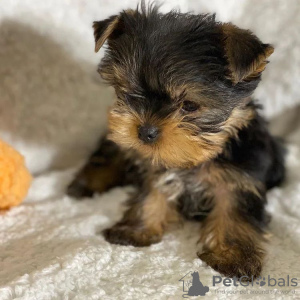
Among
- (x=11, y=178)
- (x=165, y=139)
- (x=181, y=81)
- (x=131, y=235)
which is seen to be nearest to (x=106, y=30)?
(x=181, y=81)

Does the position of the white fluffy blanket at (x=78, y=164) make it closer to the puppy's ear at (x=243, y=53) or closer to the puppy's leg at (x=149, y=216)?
the puppy's leg at (x=149, y=216)

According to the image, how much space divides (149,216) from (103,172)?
60 cm

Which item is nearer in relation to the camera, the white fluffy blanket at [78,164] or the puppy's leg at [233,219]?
the white fluffy blanket at [78,164]

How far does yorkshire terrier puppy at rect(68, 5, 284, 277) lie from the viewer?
1909 millimetres

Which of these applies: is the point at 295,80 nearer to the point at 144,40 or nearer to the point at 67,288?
the point at 144,40

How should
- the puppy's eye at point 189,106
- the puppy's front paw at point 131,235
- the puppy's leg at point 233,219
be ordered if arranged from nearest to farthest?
the puppy's eye at point 189,106 < the puppy's leg at point 233,219 < the puppy's front paw at point 131,235

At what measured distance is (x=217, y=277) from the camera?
1958mm

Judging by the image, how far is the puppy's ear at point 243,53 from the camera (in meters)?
1.85

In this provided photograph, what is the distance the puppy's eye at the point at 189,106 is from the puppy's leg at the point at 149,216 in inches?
19.4

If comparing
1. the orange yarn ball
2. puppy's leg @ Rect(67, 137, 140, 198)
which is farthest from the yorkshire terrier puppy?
the orange yarn ball

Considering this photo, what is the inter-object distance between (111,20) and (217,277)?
Result: 1.26 m

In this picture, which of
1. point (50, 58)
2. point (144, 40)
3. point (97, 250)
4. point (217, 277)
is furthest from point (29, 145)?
point (217, 277)

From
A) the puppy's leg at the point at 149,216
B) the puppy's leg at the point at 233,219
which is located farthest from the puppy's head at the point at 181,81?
the puppy's leg at the point at 149,216

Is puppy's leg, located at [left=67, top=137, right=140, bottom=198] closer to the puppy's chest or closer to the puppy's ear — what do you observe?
the puppy's chest
